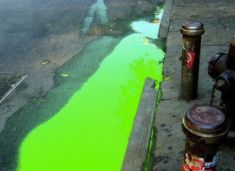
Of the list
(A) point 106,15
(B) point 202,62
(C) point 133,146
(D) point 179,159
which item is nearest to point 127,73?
(B) point 202,62

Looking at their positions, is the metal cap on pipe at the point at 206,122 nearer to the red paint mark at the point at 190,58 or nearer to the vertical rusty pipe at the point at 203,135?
the vertical rusty pipe at the point at 203,135

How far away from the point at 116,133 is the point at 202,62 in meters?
1.83

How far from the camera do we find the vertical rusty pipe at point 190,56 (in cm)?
350

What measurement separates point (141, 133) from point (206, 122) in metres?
1.52

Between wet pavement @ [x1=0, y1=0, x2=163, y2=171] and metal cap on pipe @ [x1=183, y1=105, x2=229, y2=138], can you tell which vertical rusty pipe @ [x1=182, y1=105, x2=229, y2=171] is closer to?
metal cap on pipe @ [x1=183, y1=105, x2=229, y2=138]

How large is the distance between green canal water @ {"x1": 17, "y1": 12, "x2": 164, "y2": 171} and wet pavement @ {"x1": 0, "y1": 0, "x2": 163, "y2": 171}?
6.3 inches

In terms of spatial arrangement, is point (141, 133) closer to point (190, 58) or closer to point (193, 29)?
point (190, 58)

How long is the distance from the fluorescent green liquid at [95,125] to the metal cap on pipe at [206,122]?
1.34m

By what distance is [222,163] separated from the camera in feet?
9.84

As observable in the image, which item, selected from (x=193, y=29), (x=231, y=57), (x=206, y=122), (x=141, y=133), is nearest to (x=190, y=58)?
(x=193, y=29)

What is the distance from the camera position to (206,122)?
213 cm

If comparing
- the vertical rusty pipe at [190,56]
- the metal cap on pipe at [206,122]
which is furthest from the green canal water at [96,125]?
the metal cap on pipe at [206,122]

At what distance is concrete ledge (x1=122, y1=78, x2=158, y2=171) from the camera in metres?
3.21

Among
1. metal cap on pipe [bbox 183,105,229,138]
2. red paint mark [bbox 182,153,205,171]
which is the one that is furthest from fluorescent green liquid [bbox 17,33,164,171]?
metal cap on pipe [bbox 183,105,229,138]
